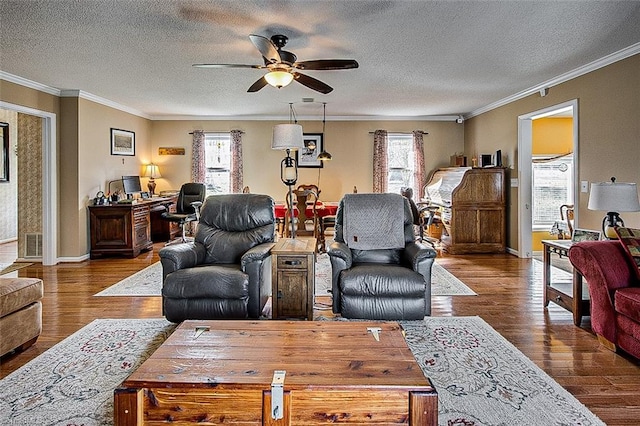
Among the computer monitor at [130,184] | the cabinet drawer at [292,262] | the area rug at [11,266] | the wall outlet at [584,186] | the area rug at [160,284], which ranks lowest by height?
the area rug at [160,284]

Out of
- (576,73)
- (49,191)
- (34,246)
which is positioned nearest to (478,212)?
(576,73)

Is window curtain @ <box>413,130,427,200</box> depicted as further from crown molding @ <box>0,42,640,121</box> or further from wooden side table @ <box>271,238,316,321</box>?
wooden side table @ <box>271,238,316,321</box>

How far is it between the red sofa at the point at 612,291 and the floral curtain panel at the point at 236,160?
263 inches

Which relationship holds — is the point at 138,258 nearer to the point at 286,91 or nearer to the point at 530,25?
the point at 286,91

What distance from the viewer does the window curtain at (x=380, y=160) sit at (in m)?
8.71

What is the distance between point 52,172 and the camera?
241 inches

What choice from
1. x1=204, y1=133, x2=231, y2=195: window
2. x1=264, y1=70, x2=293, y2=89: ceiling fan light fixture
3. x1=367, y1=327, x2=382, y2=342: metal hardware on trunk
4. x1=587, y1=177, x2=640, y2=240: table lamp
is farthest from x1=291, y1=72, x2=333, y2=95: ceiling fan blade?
x1=204, y1=133, x2=231, y2=195: window

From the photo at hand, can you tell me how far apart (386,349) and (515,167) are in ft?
18.6

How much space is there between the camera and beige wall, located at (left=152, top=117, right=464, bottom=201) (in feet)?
28.9

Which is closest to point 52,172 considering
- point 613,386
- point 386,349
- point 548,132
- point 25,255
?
point 25,255

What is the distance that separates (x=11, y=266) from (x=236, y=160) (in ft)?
13.9

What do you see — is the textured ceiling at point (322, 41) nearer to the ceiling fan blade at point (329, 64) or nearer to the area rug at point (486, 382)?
the ceiling fan blade at point (329, 64)

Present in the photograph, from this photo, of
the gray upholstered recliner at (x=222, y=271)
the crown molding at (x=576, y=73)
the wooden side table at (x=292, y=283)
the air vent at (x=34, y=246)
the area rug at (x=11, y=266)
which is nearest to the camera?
the gray upholstered recliner at (x=222, y=271)

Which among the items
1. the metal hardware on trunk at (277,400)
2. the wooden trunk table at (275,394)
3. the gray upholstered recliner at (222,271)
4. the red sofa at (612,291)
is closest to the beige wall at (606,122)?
the red sofa at (612,291)
